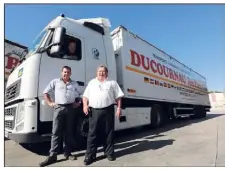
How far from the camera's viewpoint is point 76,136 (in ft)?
15.7

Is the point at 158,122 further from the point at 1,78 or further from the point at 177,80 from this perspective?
the point at 1,78

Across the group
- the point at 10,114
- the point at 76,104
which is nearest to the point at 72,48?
the point at 76,104

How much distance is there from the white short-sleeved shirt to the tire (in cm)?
417

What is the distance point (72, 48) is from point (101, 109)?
1.64 m

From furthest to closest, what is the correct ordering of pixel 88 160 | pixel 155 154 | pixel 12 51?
1. pixel 12 51
2. pixel 155 154
3. pixel 88 160

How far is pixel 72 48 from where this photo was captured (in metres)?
5.07

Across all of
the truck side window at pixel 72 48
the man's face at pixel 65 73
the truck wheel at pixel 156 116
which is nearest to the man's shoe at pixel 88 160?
the man's face at pixel 65 73

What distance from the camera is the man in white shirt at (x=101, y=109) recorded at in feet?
13.5

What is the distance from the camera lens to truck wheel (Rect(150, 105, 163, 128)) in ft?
26.9

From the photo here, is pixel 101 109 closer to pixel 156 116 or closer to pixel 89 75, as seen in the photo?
pixel 89 75

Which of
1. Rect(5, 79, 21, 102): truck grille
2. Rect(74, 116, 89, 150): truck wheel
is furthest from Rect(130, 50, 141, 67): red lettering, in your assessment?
Rect(5, 79, 21, 102): truck grille

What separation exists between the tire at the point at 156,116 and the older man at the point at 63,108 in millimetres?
4368

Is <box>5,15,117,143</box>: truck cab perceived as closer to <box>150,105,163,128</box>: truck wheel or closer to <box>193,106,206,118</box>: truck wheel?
<box>150,105,163,128</box>: truck wheel

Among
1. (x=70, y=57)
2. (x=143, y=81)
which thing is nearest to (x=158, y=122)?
(x=143, y=81)
